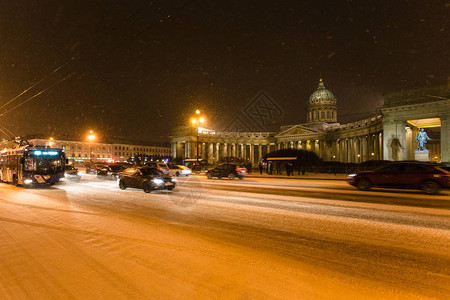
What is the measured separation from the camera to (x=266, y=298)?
354 centimetres

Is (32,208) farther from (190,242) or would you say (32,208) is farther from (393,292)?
(393,292)

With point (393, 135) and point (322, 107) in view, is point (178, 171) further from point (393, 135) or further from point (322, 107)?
point (322, 107)

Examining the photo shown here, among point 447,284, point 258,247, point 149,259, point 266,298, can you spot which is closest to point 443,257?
point 447,284

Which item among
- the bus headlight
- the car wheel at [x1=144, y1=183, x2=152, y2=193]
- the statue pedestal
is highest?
the statue pedestal

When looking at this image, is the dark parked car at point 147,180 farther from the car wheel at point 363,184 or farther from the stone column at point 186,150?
the stone column at point 186,150

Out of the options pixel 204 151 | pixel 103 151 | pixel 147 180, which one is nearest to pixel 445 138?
pixel 147 180

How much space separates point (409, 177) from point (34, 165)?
72.5ft

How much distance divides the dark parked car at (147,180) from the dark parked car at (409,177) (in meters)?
10.7

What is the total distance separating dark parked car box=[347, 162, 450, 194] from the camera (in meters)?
13.5

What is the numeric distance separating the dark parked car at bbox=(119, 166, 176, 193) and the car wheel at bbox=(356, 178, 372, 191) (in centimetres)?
1035

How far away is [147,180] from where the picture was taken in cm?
1466

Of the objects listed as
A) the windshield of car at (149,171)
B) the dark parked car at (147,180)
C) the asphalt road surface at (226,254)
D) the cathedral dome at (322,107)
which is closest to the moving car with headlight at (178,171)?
the dark parked car at (147,180)

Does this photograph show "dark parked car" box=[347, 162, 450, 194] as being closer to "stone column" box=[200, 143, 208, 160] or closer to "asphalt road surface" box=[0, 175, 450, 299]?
"asphalt road surface" box=[0, 175, 450, 299]

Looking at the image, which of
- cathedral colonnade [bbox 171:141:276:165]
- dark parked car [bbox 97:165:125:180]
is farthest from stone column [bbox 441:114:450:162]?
cathedral colonnade [bbox 171:141:276:165]
